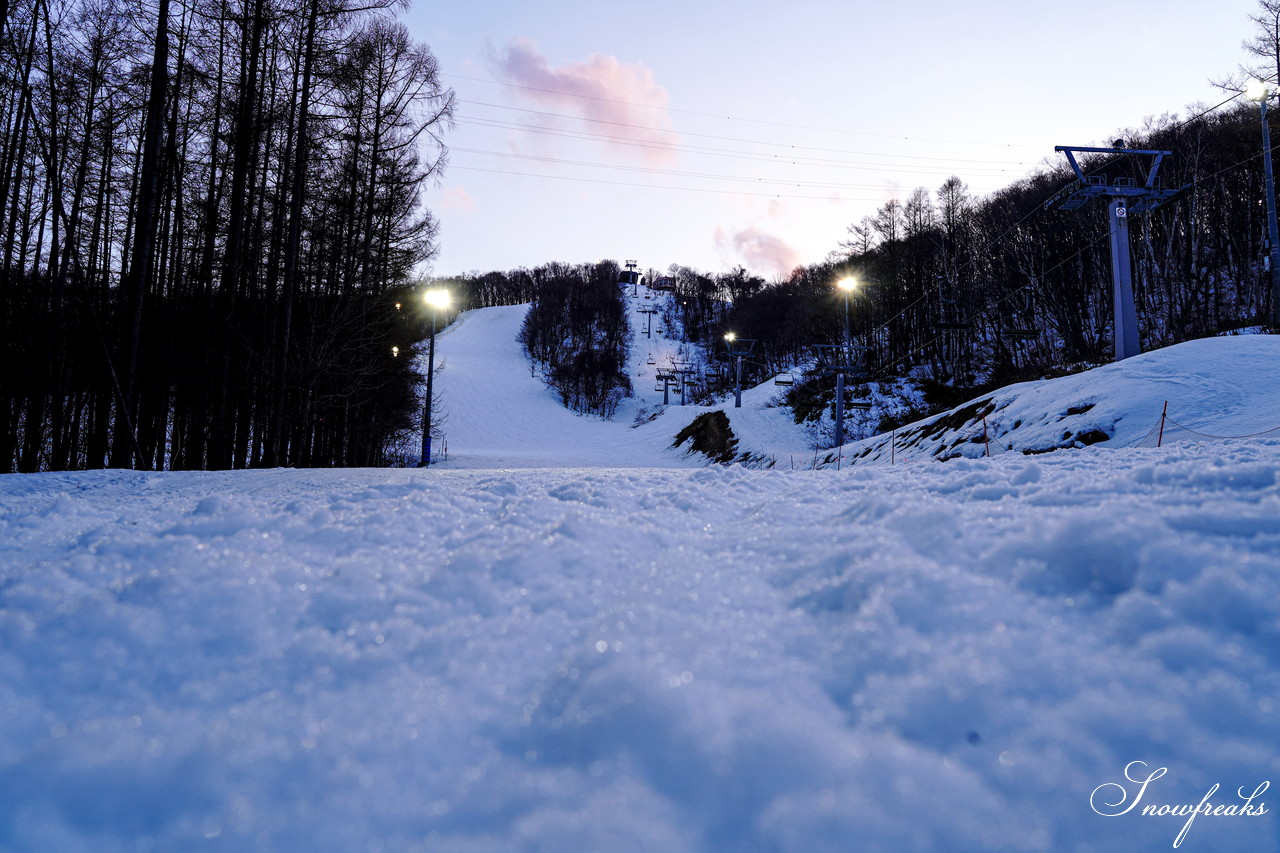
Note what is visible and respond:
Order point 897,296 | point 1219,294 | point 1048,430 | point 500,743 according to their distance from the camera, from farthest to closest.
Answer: point 897,296 < point 1219,294 < point 1048,430 < point 500,743

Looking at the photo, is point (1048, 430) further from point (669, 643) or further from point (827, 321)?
point (827, 321)

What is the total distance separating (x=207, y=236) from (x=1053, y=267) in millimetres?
38953

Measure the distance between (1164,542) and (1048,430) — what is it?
9.22 meters

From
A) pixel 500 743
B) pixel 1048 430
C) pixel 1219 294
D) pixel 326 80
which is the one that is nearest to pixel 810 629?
pixel 500 743

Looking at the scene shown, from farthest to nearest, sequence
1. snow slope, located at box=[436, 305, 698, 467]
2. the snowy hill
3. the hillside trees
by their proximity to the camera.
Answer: the hillside trees, snow slope, located at box=[436, 305, 698, 467], the snowy hill

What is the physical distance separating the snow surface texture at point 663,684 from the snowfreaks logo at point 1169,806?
18 mm

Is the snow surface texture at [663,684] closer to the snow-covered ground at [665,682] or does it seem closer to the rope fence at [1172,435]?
the snow-covered ground at [665,682]

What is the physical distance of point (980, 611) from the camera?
6.31ft

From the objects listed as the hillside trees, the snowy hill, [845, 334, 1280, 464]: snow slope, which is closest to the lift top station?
the snowy hill

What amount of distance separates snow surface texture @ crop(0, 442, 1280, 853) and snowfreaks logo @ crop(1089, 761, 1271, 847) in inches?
0.7

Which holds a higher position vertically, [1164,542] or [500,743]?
[1164,542]

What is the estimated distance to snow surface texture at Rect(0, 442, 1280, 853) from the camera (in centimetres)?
123

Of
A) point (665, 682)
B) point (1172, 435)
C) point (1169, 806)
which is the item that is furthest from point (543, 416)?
point (1169, 806)

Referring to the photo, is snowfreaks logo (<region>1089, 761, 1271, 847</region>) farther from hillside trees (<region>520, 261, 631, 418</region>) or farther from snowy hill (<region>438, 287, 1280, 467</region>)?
hillside trees (<region>520, 261, 631, 418</region>)
